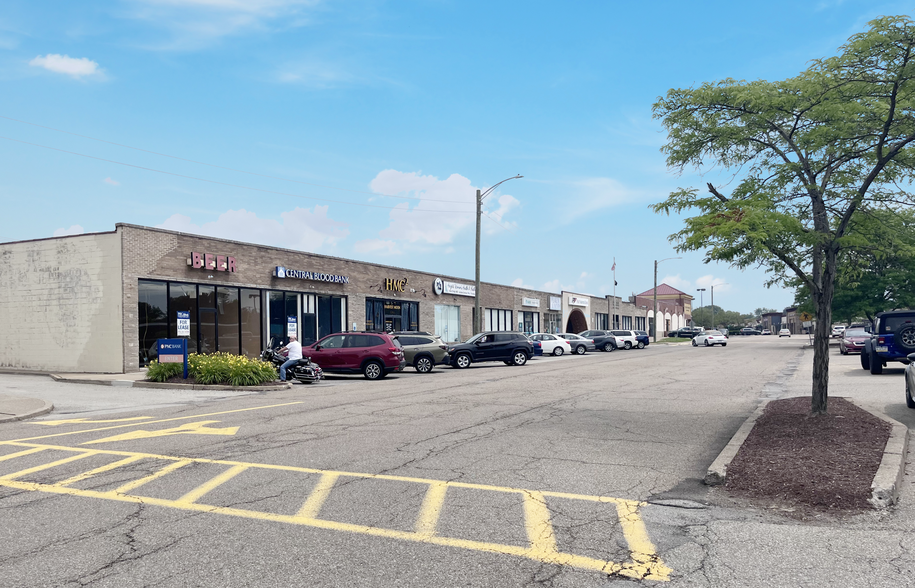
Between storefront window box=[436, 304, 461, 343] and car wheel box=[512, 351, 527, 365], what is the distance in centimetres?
1360

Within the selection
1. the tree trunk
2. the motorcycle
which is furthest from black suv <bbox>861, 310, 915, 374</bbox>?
the motorcycle

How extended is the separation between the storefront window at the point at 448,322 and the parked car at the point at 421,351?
16.8 metres

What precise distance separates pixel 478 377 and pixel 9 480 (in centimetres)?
1622

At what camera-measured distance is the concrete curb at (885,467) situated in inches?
237

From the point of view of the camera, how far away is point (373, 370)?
22562 millimetres

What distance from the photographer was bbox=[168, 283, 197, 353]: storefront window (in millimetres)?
25375

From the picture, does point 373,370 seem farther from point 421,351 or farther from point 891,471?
point 891,471

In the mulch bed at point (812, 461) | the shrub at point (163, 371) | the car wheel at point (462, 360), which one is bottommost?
the car wheel at point (462, 360)

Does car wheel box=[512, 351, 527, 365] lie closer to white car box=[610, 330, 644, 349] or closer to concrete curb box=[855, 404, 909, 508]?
white car box=[610, 330, 644, 349]

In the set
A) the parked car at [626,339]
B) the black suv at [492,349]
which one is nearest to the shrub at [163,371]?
the black suv at [492,349]

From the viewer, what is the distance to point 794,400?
42.2 ft

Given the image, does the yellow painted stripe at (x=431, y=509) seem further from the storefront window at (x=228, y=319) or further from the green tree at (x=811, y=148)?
the storefront window at (x=228, y=319)

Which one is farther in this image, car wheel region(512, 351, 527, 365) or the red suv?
car wheel region(512, 351, 527, 365)

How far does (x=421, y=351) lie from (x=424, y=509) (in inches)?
800
